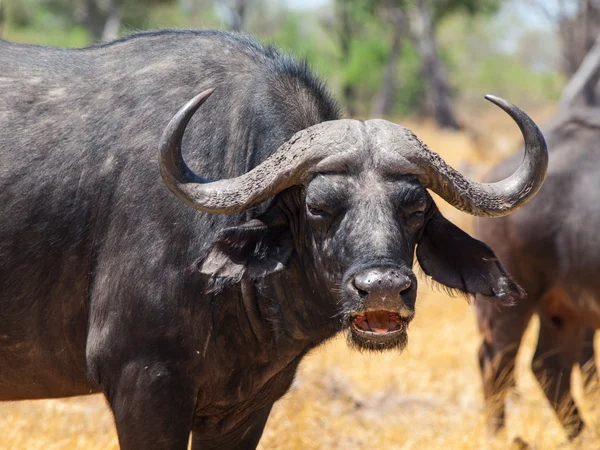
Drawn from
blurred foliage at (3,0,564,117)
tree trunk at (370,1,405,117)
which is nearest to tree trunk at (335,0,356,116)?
blurred foliage at (3,0,564,117)

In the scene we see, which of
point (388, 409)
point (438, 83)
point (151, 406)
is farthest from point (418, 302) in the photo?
point (438, 83)

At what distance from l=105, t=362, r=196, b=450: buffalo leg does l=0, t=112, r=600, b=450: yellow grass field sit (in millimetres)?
779

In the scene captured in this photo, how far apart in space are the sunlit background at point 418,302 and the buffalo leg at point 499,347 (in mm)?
Result: 192

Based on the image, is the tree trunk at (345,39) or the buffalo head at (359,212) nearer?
the buffalo head at (359,212)

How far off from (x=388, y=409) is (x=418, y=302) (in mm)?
3312

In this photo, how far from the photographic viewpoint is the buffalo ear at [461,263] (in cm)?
394

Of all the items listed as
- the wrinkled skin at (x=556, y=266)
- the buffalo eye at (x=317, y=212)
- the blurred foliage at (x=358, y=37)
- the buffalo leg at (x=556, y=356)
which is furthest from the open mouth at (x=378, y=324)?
the blurred foliage at (x=358, y=37)

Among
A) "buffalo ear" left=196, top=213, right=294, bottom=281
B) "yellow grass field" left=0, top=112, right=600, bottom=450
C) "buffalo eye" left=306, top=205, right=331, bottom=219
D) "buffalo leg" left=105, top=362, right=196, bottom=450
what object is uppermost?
"buffalo eye" left=306, top=205, right=331, bottom=219

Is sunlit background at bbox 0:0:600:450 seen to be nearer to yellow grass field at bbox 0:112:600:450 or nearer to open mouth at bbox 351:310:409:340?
yellow grass field at bbox 0:112:600:450

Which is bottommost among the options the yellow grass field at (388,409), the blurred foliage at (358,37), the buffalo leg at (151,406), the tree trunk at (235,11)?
the blurred foliage at (358,37)

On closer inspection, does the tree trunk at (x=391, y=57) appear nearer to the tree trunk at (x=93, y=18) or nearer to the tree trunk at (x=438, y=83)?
the tree trunk at (x=438, y=83)

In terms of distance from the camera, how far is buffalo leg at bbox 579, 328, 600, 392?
23.5ft

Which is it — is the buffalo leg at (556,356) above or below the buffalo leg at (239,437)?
below

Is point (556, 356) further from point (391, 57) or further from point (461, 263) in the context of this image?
point (391, 57)
